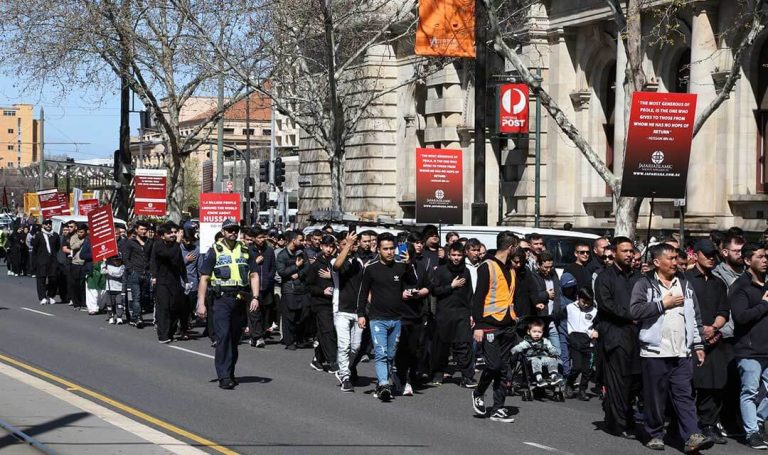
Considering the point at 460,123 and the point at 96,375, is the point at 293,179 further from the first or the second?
the point at 96,375

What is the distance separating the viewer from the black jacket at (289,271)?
20.3 metres

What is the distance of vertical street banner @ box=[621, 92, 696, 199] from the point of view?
1794 centimetres

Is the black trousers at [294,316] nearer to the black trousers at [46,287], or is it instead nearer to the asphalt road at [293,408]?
the asphalt road at [293,408]

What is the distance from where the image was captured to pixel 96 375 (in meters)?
16.3

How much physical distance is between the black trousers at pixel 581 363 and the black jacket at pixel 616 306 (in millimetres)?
3191

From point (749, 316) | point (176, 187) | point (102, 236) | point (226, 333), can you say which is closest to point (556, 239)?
point (226, 333)

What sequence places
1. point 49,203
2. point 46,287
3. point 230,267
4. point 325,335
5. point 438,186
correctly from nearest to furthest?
point 230,267 < point 325,335 < point 438,186 < point 46,287 < point 49,203

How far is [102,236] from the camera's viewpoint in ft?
84.9

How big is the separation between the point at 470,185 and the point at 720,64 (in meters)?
12.2

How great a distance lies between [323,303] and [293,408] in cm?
413

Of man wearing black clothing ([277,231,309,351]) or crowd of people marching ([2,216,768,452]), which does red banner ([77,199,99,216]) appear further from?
man wearing black clothing ([277,231,309,351])

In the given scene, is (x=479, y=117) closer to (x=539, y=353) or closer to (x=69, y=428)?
(x=539, y=353)

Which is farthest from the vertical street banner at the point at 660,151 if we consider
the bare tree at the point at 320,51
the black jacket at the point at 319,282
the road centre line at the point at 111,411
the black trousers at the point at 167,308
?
the bare tree at the point at 320,51

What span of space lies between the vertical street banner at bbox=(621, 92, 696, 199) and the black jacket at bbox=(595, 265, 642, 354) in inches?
234
